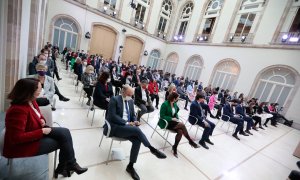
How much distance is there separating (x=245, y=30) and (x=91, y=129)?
1307 centimetres

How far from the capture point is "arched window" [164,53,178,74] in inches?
668

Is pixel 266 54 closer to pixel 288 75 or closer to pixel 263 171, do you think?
pixel 288 75

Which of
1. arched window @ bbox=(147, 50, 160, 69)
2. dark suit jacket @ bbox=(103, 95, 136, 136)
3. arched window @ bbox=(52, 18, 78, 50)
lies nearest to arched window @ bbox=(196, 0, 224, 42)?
Answer: arched window @ bbox=(147, 50, 160, 69)

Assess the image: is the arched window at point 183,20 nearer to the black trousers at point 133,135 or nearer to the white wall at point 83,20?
the white wall at point 83,20

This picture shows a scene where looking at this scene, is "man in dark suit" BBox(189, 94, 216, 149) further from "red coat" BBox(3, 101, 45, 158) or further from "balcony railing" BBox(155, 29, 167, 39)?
"balcony railing" BBox(155, 29, 167, 39)

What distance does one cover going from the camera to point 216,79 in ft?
42.7

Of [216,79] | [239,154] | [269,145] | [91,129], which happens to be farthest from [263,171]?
Answer: [216,79]

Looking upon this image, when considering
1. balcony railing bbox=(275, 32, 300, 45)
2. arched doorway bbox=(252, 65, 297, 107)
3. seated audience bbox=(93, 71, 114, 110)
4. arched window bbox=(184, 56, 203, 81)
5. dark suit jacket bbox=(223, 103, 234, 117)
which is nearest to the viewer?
seated audience bbox=(93, 71, 114, 110)

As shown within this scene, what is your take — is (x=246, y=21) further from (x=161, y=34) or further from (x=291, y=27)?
(x=161, y=34)

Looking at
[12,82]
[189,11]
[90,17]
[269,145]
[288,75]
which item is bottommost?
[269,145]

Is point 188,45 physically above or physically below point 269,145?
above

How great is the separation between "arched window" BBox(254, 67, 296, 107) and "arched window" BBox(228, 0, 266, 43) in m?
2.79

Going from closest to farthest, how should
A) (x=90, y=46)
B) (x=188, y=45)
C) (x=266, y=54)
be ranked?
(x=266, y=54) < (x=90, y=46) < (x=188, y=45)

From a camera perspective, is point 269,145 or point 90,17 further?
point 90,17
